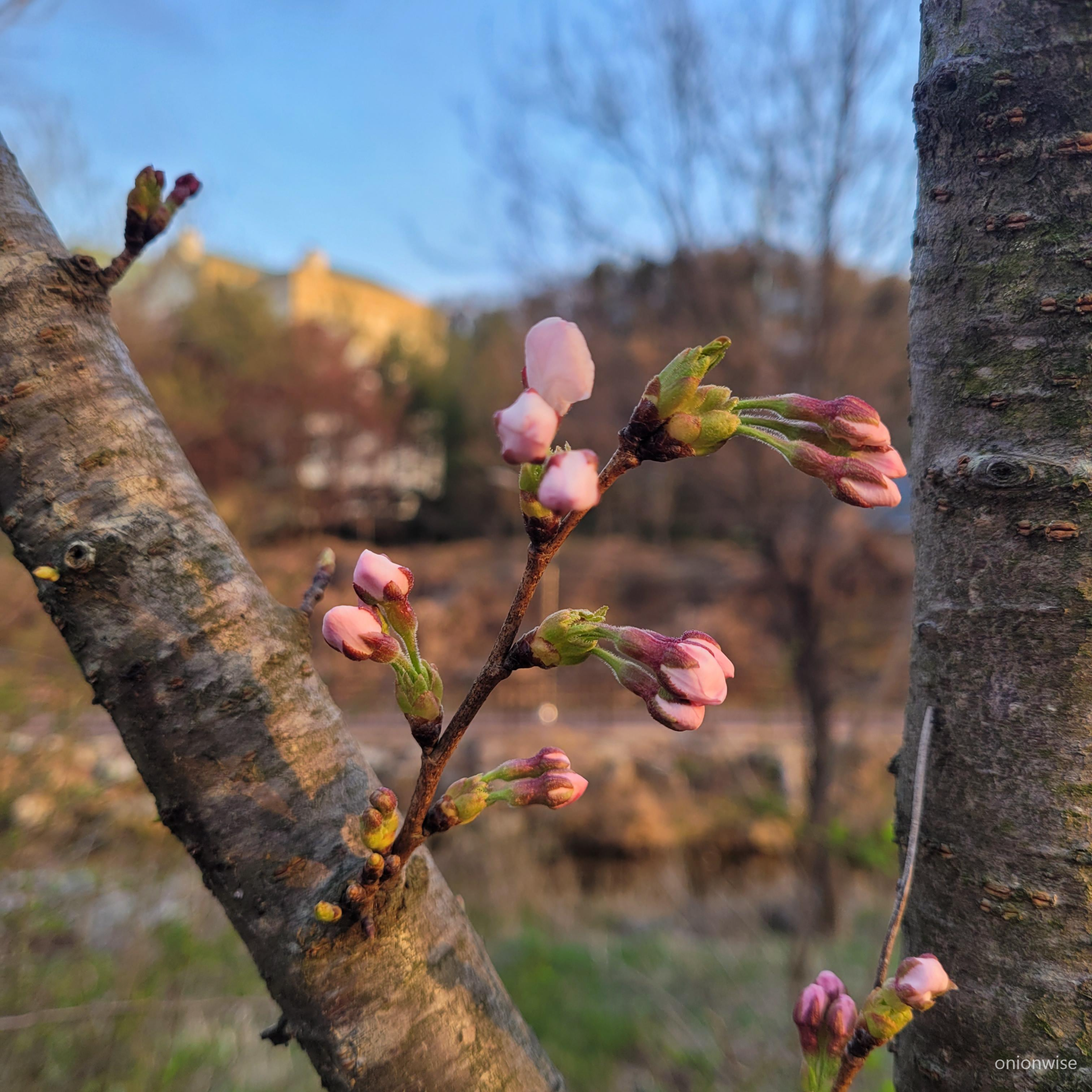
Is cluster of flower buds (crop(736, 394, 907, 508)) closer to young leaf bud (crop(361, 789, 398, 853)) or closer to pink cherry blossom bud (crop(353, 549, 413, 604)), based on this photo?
pink cherry blossom bud (crop(353, 549, 413, 604))

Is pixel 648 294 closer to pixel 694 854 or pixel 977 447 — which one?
pixel 694 854

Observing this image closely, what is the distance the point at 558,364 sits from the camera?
571 millimetres

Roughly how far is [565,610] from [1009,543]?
0.51m

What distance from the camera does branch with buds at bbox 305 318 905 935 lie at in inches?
22.2

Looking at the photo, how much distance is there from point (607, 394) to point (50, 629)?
4202 millimetres

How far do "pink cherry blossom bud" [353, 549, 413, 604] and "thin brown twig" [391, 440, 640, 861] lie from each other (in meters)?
0.10

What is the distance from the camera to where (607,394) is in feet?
19.4

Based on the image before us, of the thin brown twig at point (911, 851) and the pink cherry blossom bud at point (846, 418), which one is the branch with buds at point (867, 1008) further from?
the pink cherry blossom bud at point (846, 418)

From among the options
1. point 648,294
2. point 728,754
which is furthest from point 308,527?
point 648,294

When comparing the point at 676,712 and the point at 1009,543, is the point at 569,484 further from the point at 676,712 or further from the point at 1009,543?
the point at 1009,543

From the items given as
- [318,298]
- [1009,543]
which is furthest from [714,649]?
[318,298]

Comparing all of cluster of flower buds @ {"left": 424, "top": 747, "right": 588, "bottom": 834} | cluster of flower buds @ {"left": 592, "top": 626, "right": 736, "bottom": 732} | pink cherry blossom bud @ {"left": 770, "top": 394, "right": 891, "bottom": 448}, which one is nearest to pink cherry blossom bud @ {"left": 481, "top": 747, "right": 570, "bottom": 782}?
cluster of flower buds @ {"left": 424, "top": 747, "right": 588, "bottom": 834}

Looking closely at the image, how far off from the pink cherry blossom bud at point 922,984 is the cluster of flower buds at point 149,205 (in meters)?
1.03

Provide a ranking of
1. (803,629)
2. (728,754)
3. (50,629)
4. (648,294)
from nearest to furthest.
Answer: (50,629)
(803,629)
(648,294)
(728,754)
